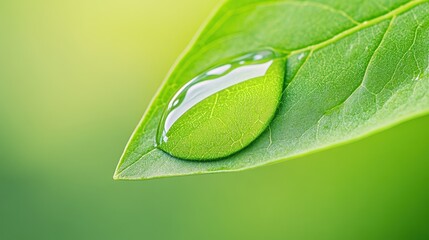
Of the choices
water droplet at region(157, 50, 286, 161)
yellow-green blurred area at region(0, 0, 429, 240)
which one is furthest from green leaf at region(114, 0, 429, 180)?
yellow-green blurred area at region(0, 0, 429, 240)

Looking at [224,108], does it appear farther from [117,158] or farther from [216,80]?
[117,158]

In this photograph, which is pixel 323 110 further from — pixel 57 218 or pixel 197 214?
pixel 57 218

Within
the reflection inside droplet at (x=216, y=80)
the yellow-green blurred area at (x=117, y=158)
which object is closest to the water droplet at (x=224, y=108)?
the reflection inside droplet at (x=216, y=80)

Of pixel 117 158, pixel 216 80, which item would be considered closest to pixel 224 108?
pixel 216 80

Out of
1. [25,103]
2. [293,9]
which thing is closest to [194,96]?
[293,9]

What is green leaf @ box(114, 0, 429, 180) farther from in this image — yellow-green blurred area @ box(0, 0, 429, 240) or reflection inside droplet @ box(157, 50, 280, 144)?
yellow-green blurred area @ box(0, 0, 429, 240)

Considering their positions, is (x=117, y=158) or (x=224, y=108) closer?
(x=224, y=108)
